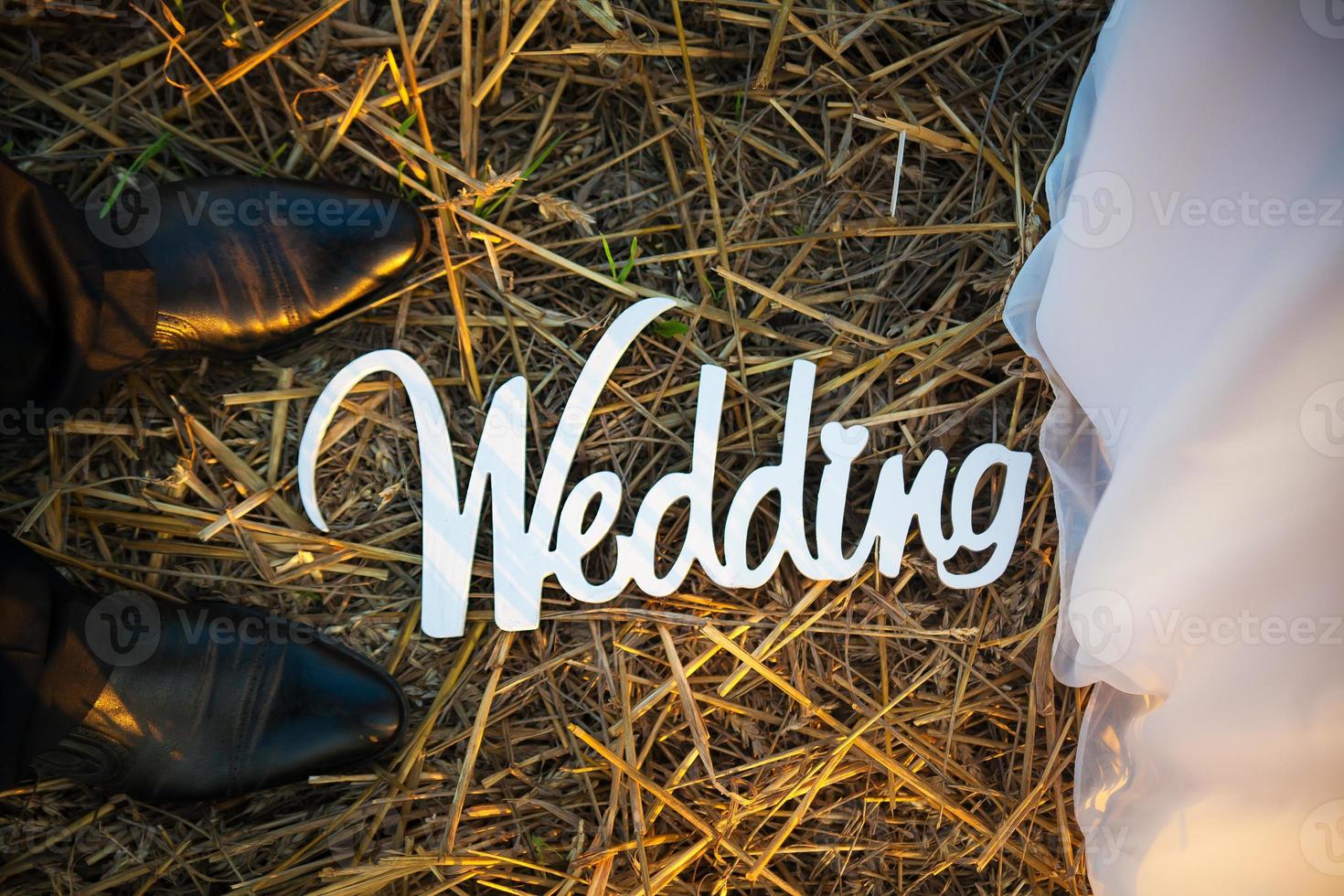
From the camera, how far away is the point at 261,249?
4.72 ft

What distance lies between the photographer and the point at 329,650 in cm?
143

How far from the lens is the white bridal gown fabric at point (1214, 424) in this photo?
114cm

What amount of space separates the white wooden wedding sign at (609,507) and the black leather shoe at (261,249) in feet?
0.50

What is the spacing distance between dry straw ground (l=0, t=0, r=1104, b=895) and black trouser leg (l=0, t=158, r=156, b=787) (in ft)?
0.50

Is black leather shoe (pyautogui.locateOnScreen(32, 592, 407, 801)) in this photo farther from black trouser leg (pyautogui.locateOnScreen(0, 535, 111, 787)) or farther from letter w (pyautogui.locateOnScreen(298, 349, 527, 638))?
letter w (pyautogui.locateOnScreen(298, 349, 527, 638))

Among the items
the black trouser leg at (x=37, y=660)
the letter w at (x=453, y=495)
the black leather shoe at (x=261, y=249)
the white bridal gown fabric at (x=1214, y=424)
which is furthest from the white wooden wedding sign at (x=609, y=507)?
the black trouser leg at (x=37, y=660)

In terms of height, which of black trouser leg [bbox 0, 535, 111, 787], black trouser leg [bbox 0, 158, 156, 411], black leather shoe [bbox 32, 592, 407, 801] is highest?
black trouser leg [bbox 0, 158, 156, 411]

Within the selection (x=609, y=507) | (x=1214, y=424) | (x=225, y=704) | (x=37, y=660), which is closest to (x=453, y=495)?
(x=609, y=507)

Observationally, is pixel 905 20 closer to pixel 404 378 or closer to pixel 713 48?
pixel 713 48

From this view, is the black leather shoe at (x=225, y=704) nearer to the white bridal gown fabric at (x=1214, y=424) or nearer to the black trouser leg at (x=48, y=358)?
the black trouser leg at (x=48, y=358)

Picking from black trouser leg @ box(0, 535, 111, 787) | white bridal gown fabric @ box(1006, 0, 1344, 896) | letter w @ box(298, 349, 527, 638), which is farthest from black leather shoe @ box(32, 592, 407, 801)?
white bridal gown fabric @ box(1006, 0, 1344, 896)

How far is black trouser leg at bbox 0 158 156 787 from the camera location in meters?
1.19

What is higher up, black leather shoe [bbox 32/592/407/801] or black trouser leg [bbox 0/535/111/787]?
black trouser leg [bbox 0/535/111/787]

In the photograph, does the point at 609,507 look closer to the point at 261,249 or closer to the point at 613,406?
the point at 613,406
